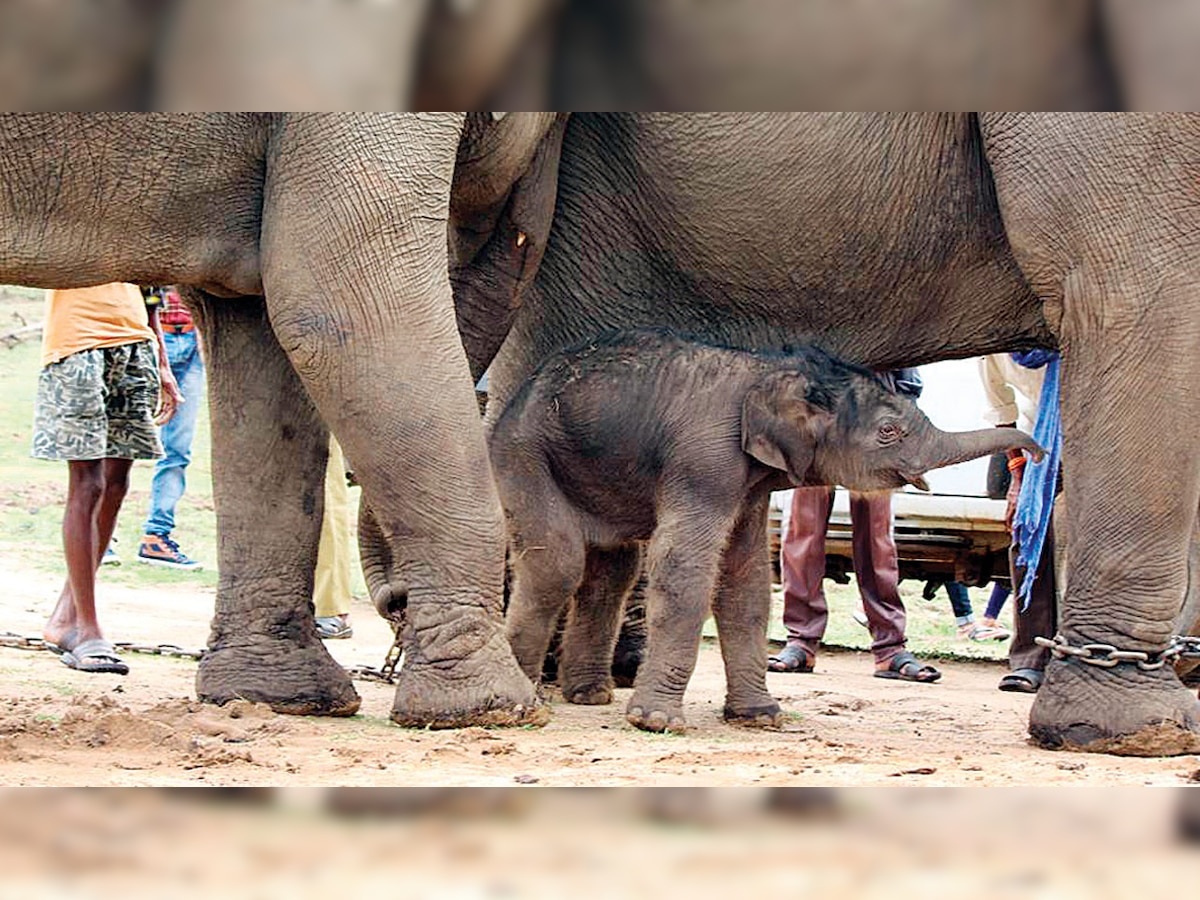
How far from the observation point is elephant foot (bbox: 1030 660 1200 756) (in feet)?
14.7

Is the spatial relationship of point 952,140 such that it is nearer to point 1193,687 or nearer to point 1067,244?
point 1067,244

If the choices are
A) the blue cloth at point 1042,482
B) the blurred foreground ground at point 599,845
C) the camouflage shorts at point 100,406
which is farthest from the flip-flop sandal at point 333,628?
the blurred foreground ground at point 599,845

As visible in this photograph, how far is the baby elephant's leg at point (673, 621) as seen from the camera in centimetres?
464

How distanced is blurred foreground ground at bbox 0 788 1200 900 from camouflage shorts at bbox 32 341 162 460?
5.76 m

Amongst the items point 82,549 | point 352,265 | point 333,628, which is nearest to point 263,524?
point 352,265

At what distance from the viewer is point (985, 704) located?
6180mm

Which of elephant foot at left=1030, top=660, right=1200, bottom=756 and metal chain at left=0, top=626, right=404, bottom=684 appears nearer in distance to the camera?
elephant foot at left=1030, top=660, right=1200, bottom=756

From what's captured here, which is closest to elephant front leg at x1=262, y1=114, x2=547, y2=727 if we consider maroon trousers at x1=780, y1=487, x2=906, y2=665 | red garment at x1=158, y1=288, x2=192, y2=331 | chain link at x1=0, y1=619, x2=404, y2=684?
A: chain link at x1=0, y1=619, x2=404, y2=684

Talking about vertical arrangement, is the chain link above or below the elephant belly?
below

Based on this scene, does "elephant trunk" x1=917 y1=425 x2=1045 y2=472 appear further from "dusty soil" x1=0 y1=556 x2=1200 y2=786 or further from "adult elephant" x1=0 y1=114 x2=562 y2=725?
"adult elephant" x1=0 y1=114 x2=562 y2=725

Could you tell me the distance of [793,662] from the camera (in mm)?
7289

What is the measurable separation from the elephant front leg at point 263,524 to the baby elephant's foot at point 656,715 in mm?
806

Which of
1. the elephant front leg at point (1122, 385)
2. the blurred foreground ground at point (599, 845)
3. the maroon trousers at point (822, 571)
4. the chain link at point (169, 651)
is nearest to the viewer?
the blurred foreground ground at point (599, 845)

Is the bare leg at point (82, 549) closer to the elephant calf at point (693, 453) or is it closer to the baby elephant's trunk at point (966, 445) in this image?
the elephant calf at point (693, 453)
